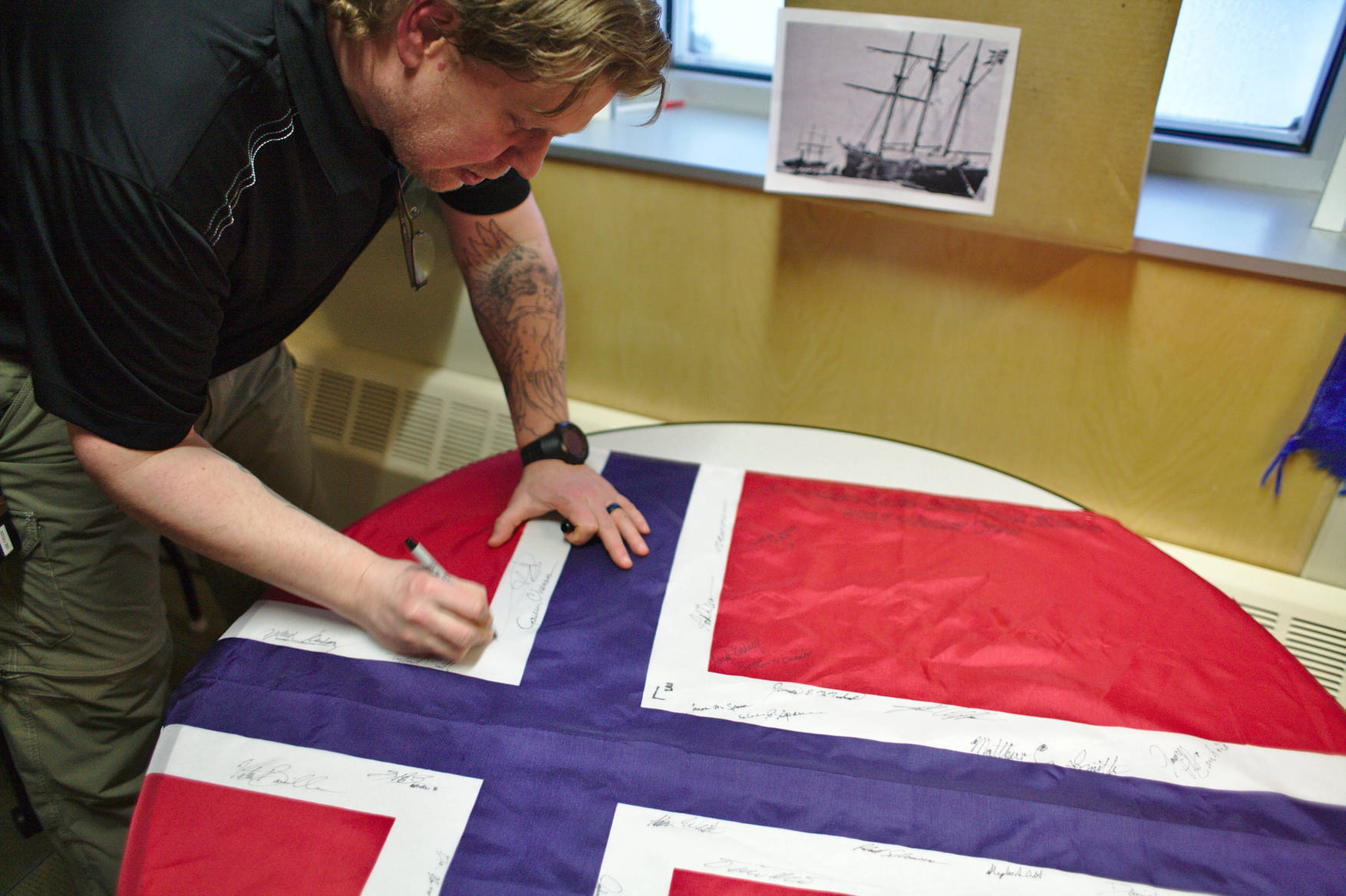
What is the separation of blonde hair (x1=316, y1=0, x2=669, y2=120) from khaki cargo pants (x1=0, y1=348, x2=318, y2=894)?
0.52m

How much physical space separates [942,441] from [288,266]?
3.50 feet

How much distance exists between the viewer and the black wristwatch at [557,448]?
1095 millimetres

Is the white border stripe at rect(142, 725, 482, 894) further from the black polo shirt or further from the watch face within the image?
the watch face

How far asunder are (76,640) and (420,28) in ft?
2.55

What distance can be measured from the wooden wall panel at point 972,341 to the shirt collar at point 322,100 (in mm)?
731

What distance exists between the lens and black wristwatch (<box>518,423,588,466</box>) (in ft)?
3.59

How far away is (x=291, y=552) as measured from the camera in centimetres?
81

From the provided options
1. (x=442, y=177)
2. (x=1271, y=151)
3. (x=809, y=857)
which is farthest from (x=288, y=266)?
(x=1271, y=151)
